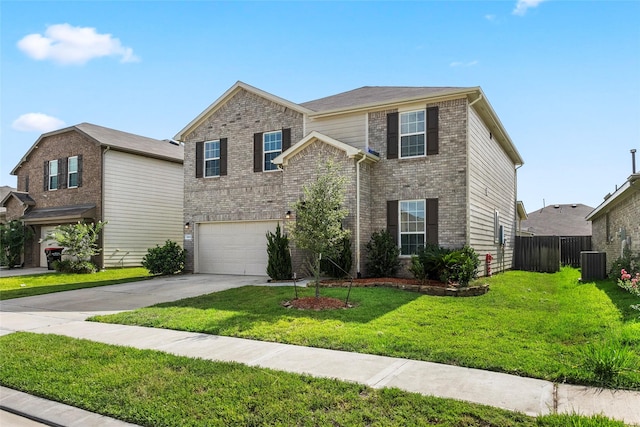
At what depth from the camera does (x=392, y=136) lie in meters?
14.1

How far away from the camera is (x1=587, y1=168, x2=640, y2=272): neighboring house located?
11.5 meters

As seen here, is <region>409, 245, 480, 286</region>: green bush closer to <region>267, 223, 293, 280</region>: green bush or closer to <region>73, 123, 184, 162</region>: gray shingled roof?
<region>267, 223, 293, 280</region>: green bush

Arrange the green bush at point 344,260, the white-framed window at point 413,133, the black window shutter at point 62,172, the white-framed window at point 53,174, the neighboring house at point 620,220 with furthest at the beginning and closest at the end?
the white-framed window at point 53,174
the black window shutter at point 62,172
the white-framed window at point 413,133
the green bush at point 344,260
the neighboring house at point 620,220

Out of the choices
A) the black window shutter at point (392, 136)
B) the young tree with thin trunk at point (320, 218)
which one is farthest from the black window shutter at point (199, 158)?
the young tree with thin trunk at point (320, 218)

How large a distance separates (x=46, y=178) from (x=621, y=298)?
2440 cm

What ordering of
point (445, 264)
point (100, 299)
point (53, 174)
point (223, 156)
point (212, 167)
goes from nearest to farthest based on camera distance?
point (100, 299) < point (445, 264) < point (223, 156) < point (212, 167) < point (53, 174)

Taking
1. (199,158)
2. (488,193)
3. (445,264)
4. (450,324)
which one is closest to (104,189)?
(199,158)

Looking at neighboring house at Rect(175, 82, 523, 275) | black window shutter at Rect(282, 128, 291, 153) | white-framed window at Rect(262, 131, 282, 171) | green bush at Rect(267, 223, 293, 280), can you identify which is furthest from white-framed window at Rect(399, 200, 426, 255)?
white-framed window at Rect(262, 131, 282, 171)

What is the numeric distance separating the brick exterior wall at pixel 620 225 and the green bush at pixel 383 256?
6.22 m

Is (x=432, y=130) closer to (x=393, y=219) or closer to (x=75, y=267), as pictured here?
(x=393, y=219)

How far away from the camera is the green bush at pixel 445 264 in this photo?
1123 centimetres

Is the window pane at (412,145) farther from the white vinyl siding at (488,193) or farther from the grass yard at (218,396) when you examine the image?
the grass yard at (218,396)

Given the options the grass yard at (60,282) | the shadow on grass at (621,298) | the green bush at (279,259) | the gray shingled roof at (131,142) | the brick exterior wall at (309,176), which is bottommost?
the grass yard at (60,282)

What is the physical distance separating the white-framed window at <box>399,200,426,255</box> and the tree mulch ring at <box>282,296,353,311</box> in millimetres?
4921
